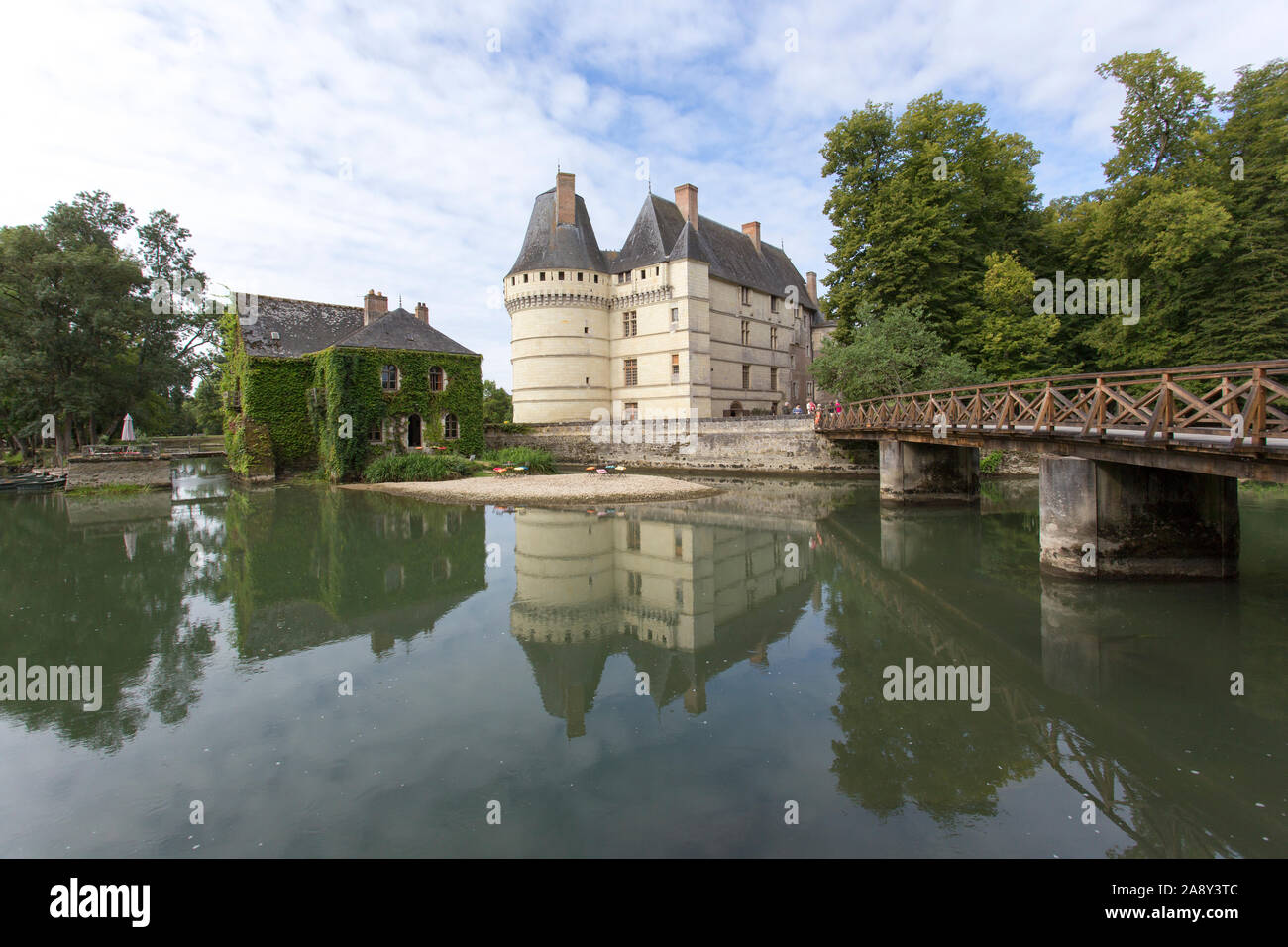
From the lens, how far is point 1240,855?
3719mm

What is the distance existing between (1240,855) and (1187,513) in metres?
7.63

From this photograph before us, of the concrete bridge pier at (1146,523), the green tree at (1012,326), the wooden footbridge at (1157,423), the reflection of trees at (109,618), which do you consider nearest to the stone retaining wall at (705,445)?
the green tree at (1012,326)

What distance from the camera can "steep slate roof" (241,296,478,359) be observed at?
28000 mm

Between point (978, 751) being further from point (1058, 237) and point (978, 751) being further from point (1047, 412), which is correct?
point (1058, 237)

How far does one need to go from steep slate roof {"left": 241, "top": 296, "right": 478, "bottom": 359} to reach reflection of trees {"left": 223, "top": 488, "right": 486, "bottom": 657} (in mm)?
11590

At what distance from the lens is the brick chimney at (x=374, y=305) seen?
31.5 metres

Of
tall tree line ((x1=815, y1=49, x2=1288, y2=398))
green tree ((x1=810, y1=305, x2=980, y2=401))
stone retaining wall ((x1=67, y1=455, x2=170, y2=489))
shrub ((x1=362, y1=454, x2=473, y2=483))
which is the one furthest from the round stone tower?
stone retaining wall ((x1=67, y1=455, x2=170, y2=489))

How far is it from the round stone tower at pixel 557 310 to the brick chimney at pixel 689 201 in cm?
622

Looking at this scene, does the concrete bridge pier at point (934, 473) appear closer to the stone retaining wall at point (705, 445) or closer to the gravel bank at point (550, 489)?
the gravel bank at point (550, 489)

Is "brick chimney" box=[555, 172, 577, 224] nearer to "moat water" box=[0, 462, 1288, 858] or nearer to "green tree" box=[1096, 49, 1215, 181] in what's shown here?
"green tree" box=[1096, 49, 1215, 181]

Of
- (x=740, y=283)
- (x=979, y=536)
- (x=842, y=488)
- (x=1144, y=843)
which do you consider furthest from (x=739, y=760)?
(x=740, y=283)

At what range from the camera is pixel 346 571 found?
1123 centimetres
